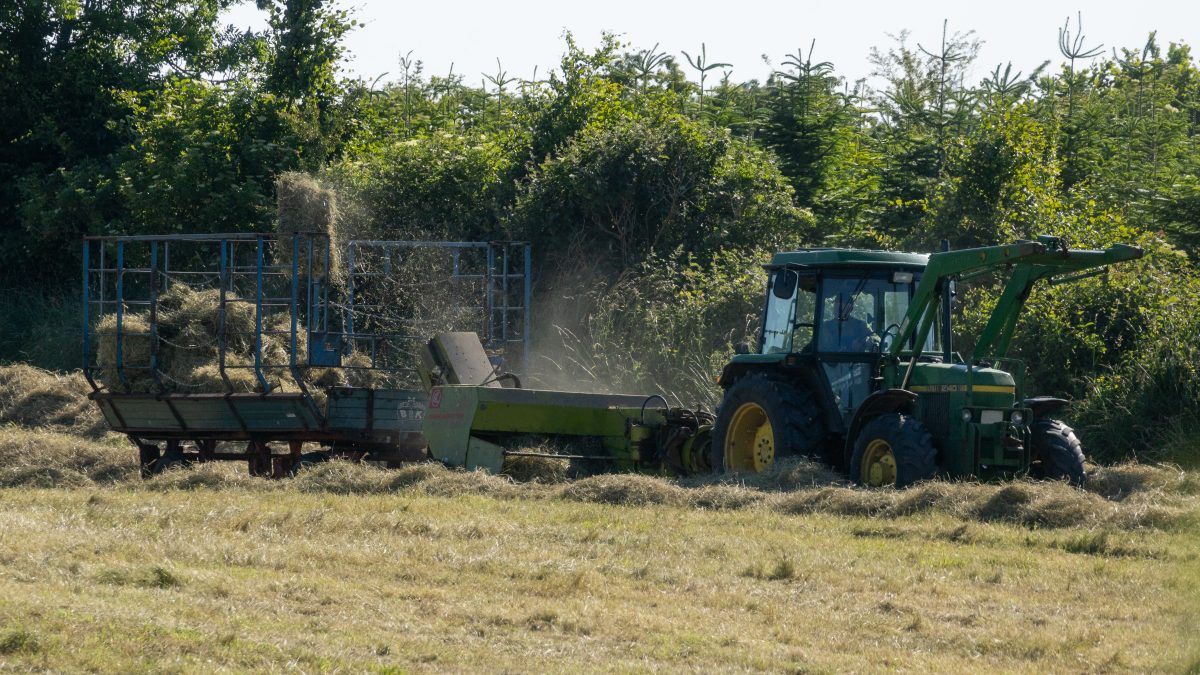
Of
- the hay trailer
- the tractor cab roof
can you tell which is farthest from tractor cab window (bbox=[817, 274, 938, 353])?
the hay trailer

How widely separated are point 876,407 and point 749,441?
72.0 inches

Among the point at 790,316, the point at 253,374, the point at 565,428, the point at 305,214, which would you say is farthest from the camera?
the point at 305,214

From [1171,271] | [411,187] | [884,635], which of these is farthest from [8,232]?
[884,635]

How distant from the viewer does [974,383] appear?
12.8 m

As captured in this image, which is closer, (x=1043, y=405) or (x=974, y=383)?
(x=974, y=383)

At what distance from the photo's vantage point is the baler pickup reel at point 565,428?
1491cm

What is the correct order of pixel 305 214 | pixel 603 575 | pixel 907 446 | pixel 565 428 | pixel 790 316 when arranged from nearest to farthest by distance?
pixel 603 575 < pixel 907 446 < pixel 790 316 < pixel 565 428 < pixel 305 214

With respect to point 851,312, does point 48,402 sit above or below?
below

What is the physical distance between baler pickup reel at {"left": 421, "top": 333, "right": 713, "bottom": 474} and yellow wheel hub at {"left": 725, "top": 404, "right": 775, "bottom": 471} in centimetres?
54

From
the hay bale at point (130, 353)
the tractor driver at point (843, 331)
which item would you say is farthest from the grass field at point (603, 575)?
the hay bale at point (130, 353)

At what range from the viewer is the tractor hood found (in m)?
12.8

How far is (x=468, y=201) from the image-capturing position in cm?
2700

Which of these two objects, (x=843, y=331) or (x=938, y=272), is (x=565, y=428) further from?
(x=938, y=272)

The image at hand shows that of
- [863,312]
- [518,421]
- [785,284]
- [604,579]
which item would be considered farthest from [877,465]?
[604,579]
